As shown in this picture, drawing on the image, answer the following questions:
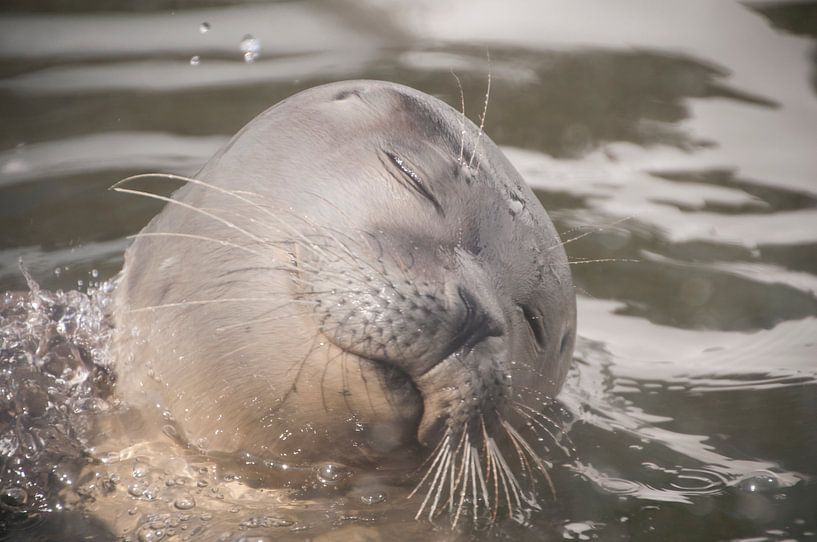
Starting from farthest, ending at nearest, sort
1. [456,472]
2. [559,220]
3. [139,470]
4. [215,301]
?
[559,220], [456,472], [139,470], [215,301]

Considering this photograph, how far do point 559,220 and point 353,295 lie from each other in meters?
2.60

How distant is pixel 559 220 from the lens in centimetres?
527

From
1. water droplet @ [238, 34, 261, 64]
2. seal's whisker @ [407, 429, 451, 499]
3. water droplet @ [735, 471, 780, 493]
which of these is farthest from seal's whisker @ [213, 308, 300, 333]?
water droplet @ [238, 34, 261, 64]

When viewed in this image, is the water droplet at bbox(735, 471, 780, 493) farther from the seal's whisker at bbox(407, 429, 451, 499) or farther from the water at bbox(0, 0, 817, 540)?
the seal's whisker at bbox(407, 429, 451, 499)

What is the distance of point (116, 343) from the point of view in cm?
354

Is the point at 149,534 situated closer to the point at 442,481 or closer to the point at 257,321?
the point at 257,321

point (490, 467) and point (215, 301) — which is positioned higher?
point (215, 301)

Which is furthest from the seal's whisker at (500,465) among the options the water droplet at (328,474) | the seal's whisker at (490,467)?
the water droplet at (328,474)

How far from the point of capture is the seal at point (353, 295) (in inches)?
112

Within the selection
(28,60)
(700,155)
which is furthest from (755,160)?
(28,60)

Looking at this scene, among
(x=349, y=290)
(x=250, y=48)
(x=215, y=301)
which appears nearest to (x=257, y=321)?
(x=215, y=301)

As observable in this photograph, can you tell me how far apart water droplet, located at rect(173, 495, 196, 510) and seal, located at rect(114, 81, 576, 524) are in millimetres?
182

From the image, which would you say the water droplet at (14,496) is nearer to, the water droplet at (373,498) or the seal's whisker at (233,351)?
the seal's whisker at (233,351)

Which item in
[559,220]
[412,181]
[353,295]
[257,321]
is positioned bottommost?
[559,220]
